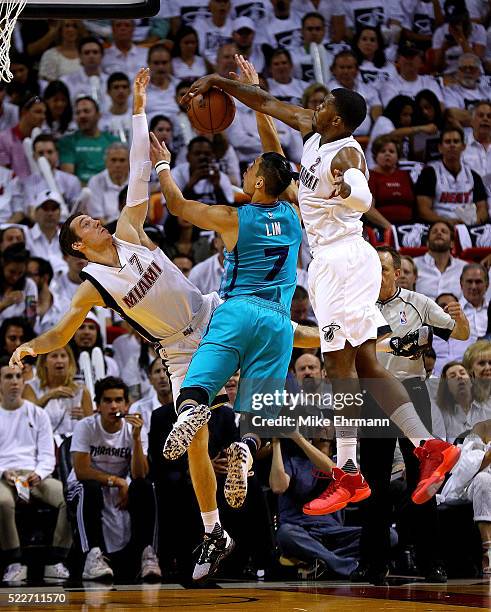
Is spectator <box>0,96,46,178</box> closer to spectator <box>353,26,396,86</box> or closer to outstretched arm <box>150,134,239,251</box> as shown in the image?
spectator <box>353,26,396,86</box>

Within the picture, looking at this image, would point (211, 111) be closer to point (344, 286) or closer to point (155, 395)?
point (344, 286)

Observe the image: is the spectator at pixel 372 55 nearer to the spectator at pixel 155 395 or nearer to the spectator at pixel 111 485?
the spectator at pixel 155 395

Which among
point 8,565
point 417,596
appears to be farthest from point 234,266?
point 8,565

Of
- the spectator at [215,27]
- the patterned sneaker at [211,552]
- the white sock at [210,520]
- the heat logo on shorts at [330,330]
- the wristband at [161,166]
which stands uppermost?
the spectator at [215,27]

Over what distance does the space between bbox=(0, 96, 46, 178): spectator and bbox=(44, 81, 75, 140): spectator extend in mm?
126

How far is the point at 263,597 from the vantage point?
670cm

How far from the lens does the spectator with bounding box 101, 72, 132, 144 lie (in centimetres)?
1238

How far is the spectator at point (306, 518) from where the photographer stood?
8.18 metres

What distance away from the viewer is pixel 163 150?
7.05 m

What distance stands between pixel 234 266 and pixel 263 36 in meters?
7.48

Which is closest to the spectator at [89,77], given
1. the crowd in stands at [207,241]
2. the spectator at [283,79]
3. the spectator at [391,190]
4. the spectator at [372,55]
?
the crowd in stands at [207,241]

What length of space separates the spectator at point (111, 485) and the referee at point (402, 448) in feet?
5.63

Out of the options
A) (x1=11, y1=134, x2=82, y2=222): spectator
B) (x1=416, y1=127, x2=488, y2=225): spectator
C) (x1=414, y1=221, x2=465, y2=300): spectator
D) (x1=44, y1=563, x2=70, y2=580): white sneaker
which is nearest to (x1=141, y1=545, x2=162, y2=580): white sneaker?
(x1=44, y1=563, x2=70, y2=580): white sneaker

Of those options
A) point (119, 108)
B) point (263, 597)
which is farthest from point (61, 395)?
point (119, 108)
